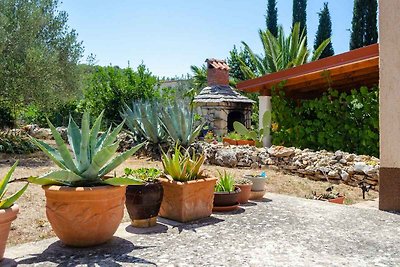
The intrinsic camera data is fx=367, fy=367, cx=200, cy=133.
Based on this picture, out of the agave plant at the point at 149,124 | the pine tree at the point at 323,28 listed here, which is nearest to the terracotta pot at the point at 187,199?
the agave plant at the point at 149,124

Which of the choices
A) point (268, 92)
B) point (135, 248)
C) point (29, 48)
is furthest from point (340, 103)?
point (29, 48)

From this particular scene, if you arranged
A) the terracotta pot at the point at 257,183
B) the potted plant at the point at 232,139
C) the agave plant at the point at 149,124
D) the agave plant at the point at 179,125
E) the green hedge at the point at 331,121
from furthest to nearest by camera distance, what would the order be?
the potted plant at the point at 232,139 → the agave plant at the point at 149,124 → the agave plant at the point at 179,125 → the green hedge at the point at 331,121 → the terracotta pot at the point at 257,183

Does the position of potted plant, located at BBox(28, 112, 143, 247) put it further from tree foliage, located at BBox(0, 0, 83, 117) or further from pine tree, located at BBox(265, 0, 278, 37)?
pine tree, located at BBox(265, 0, 278, 37)

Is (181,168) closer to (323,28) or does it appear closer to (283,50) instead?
(283,50)

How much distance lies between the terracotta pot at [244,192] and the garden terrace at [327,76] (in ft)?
15.5

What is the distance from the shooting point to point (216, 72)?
55.1ft

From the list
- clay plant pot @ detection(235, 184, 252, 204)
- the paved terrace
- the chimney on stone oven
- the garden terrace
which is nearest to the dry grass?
the paved terrace

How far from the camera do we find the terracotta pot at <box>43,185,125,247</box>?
3217mm

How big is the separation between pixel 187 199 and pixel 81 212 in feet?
4.47

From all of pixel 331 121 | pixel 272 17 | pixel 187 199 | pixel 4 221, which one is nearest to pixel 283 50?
pixel 272 17

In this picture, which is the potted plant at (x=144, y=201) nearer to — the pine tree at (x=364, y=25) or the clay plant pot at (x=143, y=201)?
the clay plant pot at (x=143, y=201)

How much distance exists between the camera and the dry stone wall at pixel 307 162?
7.59m

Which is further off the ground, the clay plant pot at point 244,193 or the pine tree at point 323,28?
the pine tree at point 323,28

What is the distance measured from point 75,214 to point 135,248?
2.03ft
